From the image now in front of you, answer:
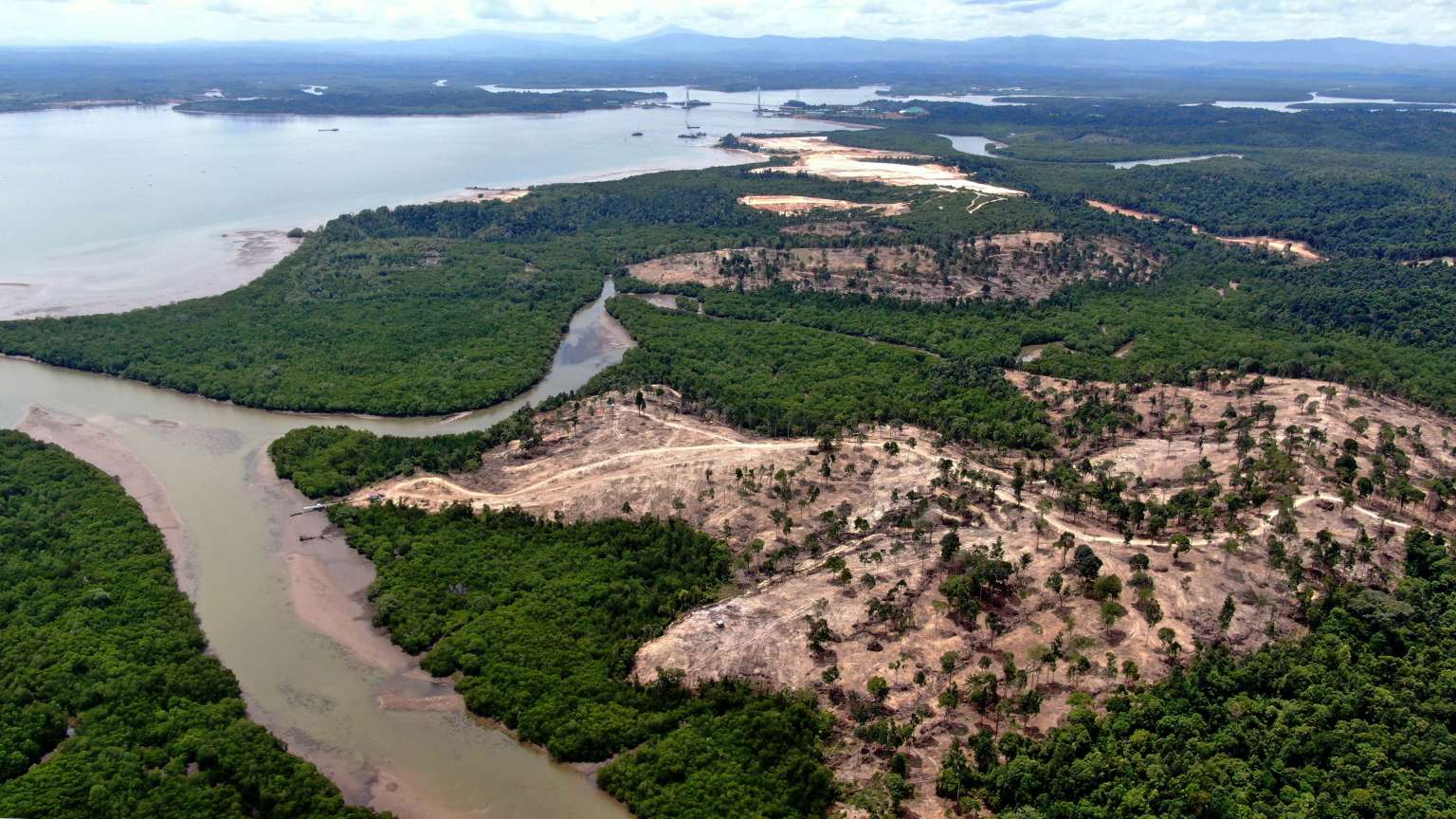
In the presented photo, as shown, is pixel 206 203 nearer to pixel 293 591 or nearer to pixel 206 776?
pixel 293 591

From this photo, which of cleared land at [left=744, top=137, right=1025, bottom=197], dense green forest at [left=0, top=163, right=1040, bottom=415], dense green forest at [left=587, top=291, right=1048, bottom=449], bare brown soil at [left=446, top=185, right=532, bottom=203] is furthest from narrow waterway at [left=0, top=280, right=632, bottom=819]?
cleared land at [left=744, top=137, right=1025, bottom=197]

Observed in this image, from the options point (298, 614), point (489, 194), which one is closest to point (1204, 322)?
point (298, 614)

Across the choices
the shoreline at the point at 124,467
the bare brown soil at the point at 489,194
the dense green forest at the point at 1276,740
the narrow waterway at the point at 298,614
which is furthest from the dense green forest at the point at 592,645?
the bare brown soil at the point at 489,194

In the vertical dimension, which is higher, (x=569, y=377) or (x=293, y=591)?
(x=569, y=377)

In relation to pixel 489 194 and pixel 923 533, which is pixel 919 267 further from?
pixel 489 194

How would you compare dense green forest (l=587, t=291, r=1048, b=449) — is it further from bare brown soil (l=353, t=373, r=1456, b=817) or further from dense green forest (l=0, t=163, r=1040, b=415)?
dense green forest (l=0, t=163, r=1040, b=415)

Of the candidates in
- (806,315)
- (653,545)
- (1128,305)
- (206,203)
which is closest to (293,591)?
(653,545)
